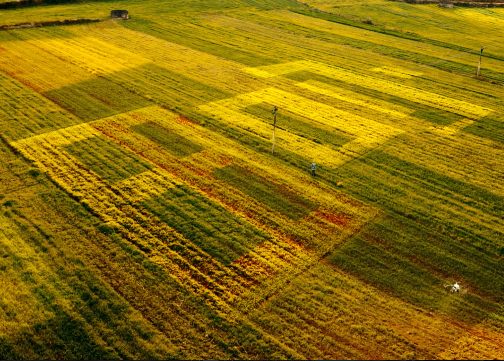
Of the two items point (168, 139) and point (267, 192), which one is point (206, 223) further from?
point (168, 139)

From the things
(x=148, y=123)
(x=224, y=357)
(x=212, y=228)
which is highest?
(x=148, y=123)

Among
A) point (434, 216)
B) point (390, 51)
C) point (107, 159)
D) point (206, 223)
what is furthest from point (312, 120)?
point (390, 51)

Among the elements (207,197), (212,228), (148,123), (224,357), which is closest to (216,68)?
(148,123)

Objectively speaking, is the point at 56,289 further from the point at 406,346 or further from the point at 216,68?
the point at 216,68

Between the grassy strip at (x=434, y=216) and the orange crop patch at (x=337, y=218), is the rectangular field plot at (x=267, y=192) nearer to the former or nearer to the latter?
the orange crop patch at (x=337, y=218)

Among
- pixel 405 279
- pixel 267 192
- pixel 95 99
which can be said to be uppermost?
pixel 95 99

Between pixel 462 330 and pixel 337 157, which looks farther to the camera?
pixel 337 157
